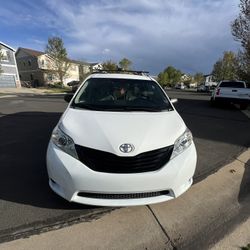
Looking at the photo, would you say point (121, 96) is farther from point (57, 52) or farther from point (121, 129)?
point (57, 52)

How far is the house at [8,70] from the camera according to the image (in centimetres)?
3928

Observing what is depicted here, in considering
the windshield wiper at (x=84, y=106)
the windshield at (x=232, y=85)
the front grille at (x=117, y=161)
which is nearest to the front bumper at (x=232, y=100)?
the windshield at (x=232, y=85)

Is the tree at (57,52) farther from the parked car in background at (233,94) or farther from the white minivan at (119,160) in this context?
the white minivan at (119,160)

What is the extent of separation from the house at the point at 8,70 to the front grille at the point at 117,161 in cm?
4108

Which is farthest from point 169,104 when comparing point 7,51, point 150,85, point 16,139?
point 7,51

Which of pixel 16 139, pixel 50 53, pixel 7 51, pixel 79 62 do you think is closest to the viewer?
pixel 16 139

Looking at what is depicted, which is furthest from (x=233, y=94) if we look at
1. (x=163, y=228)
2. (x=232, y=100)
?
(x=163, y=228)

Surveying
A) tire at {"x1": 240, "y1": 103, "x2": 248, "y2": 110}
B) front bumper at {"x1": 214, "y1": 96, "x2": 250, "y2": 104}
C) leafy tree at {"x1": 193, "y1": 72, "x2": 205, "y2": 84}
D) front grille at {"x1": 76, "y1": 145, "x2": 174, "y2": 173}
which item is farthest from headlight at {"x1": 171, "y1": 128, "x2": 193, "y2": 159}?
leafy tree at {"x1": 193, "y1": 72, "x2": 205, "y2": 84}

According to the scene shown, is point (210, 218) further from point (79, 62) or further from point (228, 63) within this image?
point (79, 62)

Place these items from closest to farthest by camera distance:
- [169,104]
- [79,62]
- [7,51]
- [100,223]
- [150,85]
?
[100,223]
[169,104]
[150,85]
[7,51]
[79,62]

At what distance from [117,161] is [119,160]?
0.02m

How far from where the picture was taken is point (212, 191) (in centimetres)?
378

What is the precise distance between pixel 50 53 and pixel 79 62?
2156 cm

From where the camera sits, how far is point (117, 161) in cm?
274
